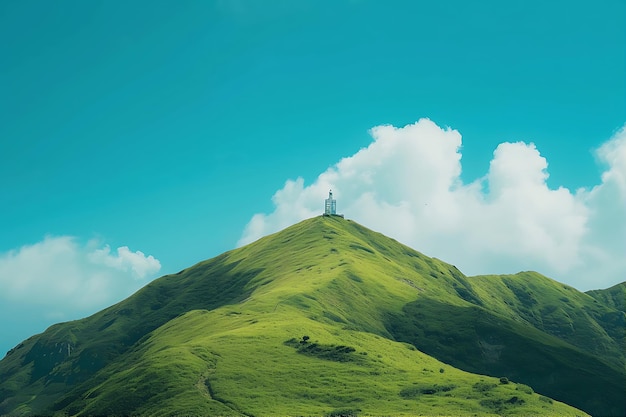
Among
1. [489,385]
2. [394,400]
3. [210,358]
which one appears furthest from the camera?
[210,358]

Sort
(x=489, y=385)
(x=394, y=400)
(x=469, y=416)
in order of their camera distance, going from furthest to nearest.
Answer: (x=489, y=385) → (x=394, y=400) → (x=469, y=416)

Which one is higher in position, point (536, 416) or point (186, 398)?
point (186, 398)

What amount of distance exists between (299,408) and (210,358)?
43.7m

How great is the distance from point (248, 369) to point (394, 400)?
45.9m

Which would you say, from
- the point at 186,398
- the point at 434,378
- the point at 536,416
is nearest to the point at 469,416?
the point at 536,416

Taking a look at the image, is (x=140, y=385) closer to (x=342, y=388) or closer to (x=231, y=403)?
(x=231, y=403)

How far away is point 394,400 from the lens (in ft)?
546

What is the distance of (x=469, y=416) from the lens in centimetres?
15562

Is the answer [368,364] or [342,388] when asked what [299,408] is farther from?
[368,364]

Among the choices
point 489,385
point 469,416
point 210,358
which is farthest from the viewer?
point 210,358

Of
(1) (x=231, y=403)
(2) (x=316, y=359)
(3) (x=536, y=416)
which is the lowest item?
(3) (x=536, y=416)

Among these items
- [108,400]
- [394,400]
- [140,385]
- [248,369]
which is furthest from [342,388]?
[108,400]

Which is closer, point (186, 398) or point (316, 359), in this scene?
point (186, 398)

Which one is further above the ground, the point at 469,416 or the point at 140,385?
the point at 140,385
